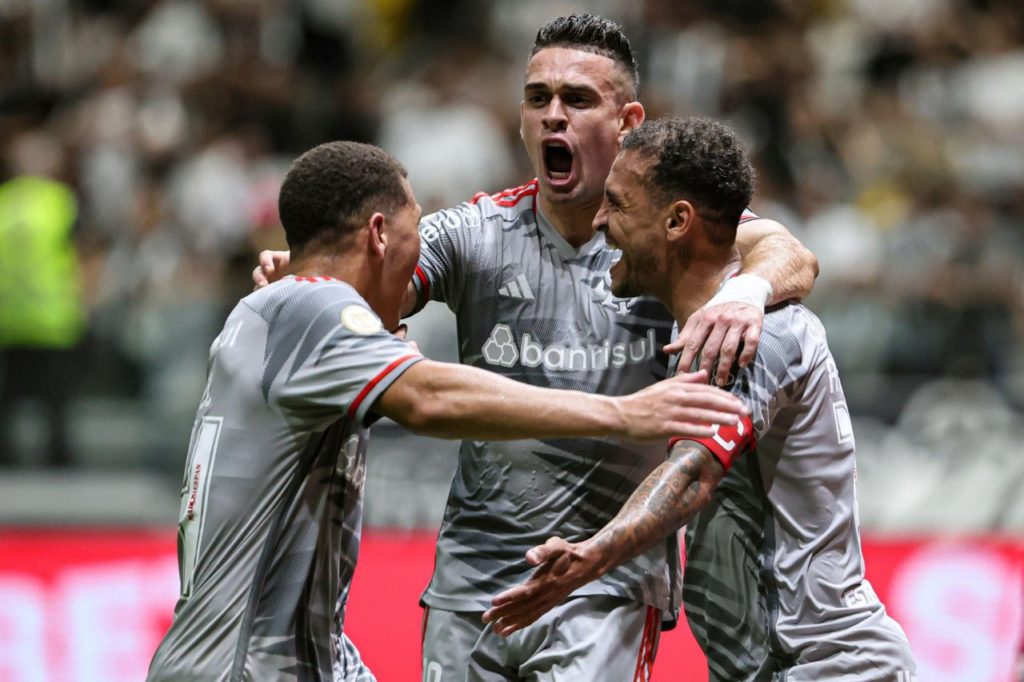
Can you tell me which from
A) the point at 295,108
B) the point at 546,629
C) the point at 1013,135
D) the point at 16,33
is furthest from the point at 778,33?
the point at 546,629

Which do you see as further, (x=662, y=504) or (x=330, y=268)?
(x=330, y=268)

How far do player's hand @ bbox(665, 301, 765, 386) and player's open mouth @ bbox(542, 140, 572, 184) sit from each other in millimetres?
1027

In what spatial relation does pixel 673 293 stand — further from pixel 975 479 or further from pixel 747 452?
pixel 975 479

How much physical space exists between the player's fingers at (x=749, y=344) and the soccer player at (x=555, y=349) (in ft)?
1.52

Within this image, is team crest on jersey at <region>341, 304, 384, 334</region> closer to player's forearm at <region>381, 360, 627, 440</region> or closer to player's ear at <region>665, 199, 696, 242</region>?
player's forearm at <region>381, 360, 627, 440</region>

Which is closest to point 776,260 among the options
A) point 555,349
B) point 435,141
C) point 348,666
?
point 555,349

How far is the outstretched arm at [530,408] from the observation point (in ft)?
12.4

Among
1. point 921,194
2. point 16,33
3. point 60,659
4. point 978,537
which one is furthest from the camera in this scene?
point 16,33

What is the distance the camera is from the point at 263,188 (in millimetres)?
11445

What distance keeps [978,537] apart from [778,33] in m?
5.61

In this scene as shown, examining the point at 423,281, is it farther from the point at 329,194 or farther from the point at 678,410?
the point at 678,410

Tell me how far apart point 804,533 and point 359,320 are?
1408 mm

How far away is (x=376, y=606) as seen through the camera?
→ 7.42 metres

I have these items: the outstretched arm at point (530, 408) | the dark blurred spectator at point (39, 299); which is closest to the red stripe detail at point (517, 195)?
the outstretched arm at point (530, 408)
